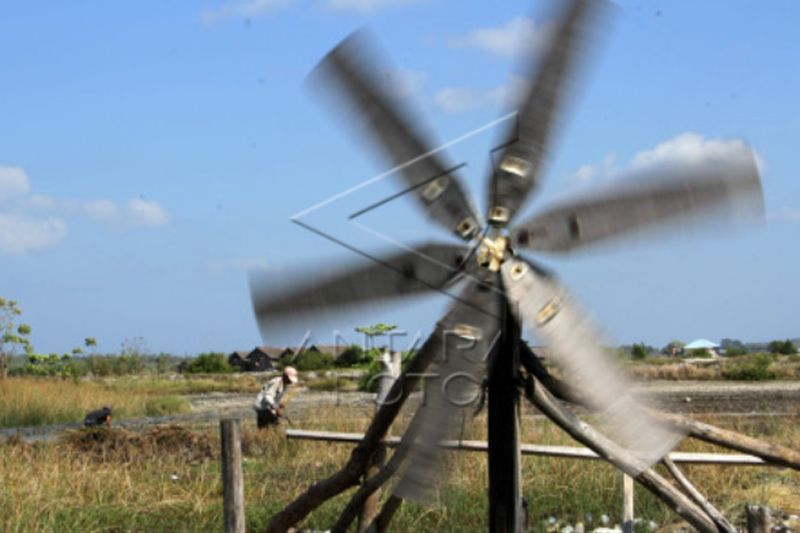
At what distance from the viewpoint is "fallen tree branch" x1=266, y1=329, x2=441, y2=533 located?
13.5ft

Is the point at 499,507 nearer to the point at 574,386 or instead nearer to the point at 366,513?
the point at 574,386

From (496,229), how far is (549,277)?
0.94ft

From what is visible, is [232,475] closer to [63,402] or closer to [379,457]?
[379,457]

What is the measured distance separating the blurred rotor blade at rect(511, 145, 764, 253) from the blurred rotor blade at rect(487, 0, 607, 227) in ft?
0.64

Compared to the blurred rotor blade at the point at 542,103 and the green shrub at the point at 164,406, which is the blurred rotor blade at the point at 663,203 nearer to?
the blurred rotor blade at the point at 542,103

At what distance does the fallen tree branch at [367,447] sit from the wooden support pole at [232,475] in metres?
0.73

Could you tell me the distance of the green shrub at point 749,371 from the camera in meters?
46.8

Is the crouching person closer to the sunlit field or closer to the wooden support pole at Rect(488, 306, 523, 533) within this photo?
the sunlit field

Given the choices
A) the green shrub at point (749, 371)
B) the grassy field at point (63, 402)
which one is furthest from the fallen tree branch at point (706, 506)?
the green shrub at point (749, 371)

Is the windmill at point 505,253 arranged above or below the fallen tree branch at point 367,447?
above

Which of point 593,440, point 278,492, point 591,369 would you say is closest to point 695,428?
point 593,440

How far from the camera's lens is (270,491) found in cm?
1037

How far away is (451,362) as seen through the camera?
3.94 meters

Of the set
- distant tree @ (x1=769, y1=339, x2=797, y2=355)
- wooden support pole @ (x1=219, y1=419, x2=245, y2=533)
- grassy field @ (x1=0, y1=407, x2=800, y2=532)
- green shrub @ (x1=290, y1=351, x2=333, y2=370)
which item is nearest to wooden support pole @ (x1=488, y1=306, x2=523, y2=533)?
green shrub @ (x1=290, y1=351, x2=333, y2=370)
